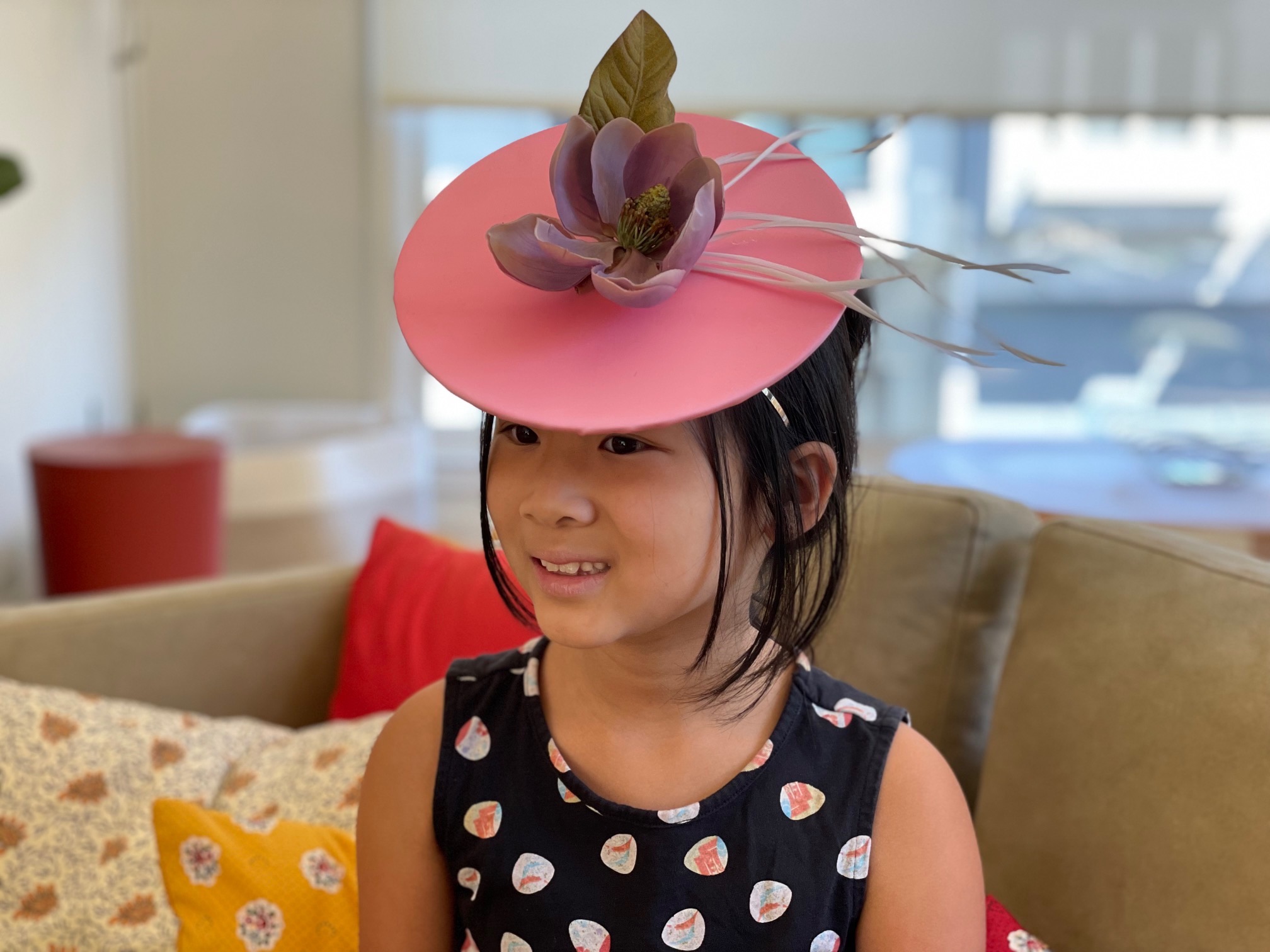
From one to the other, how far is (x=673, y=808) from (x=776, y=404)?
28 cm

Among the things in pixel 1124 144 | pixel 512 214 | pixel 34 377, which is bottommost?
pixel 34 377

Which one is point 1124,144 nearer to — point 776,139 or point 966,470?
point 966,470

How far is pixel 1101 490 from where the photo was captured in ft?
8.45

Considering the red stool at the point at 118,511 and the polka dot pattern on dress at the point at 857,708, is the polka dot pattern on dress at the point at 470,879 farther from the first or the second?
the red stool at the point at 118,511

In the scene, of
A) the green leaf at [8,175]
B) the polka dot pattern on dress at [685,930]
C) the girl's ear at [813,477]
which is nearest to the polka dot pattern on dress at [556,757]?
the polka dot pattern on dress at [685,930]

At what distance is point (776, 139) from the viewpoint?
707 millimetres

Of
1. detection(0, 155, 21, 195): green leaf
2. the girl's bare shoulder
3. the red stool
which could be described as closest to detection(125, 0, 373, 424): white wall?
the red stool

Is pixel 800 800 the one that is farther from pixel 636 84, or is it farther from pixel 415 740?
pixel 636 84

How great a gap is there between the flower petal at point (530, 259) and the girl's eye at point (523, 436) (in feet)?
0.36

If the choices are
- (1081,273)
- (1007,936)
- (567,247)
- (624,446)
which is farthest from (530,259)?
(1081,273)

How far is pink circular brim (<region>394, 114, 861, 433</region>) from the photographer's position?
1.93 feet

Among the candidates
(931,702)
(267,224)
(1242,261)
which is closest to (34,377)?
(267,224)

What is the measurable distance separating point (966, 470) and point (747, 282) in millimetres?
1998

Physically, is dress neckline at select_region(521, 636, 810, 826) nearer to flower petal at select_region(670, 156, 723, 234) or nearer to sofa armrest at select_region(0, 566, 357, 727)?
flower petal at select_region(670, 156, 723, 234)
